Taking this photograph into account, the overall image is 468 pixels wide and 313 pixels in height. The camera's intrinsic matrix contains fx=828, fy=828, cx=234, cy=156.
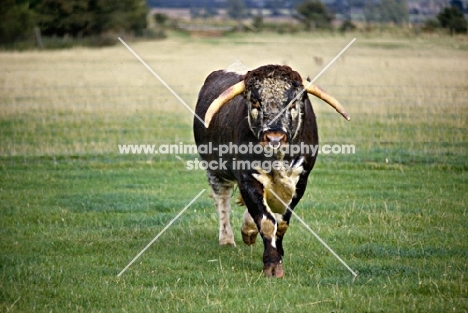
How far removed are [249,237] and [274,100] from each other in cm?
234

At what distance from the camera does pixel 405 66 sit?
3067 centimetres

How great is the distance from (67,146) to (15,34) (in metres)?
9.41

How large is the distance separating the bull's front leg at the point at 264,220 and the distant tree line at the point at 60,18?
11738 millimetres

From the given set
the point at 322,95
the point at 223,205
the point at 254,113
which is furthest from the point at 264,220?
the point at 223,205

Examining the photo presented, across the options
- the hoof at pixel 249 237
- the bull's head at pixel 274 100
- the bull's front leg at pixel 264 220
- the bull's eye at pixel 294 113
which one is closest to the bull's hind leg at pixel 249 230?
the hoof at pixel 249 237

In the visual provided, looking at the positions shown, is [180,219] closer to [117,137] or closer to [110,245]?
[110,245]

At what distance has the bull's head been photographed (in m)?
8.62

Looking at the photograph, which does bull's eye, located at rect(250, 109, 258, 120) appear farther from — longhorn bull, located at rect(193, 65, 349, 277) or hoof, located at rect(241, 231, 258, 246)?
hoof, located at rect(241, 231, 258, 246)

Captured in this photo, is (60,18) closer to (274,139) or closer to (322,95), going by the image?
(322,95)

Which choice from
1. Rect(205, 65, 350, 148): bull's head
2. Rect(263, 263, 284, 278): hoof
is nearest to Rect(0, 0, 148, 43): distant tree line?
Rect(205, 65, 350, 148): bull's head

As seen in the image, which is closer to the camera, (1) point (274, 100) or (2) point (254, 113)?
(1) point (274, 100)

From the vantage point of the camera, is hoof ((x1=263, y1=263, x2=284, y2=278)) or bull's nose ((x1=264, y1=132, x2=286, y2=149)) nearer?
bull's nose ((x1=264, y1=132, x2=286, y2=149))

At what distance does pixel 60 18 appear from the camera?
20578 millimetres

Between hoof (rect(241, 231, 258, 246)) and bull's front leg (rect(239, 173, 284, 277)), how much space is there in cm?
100
